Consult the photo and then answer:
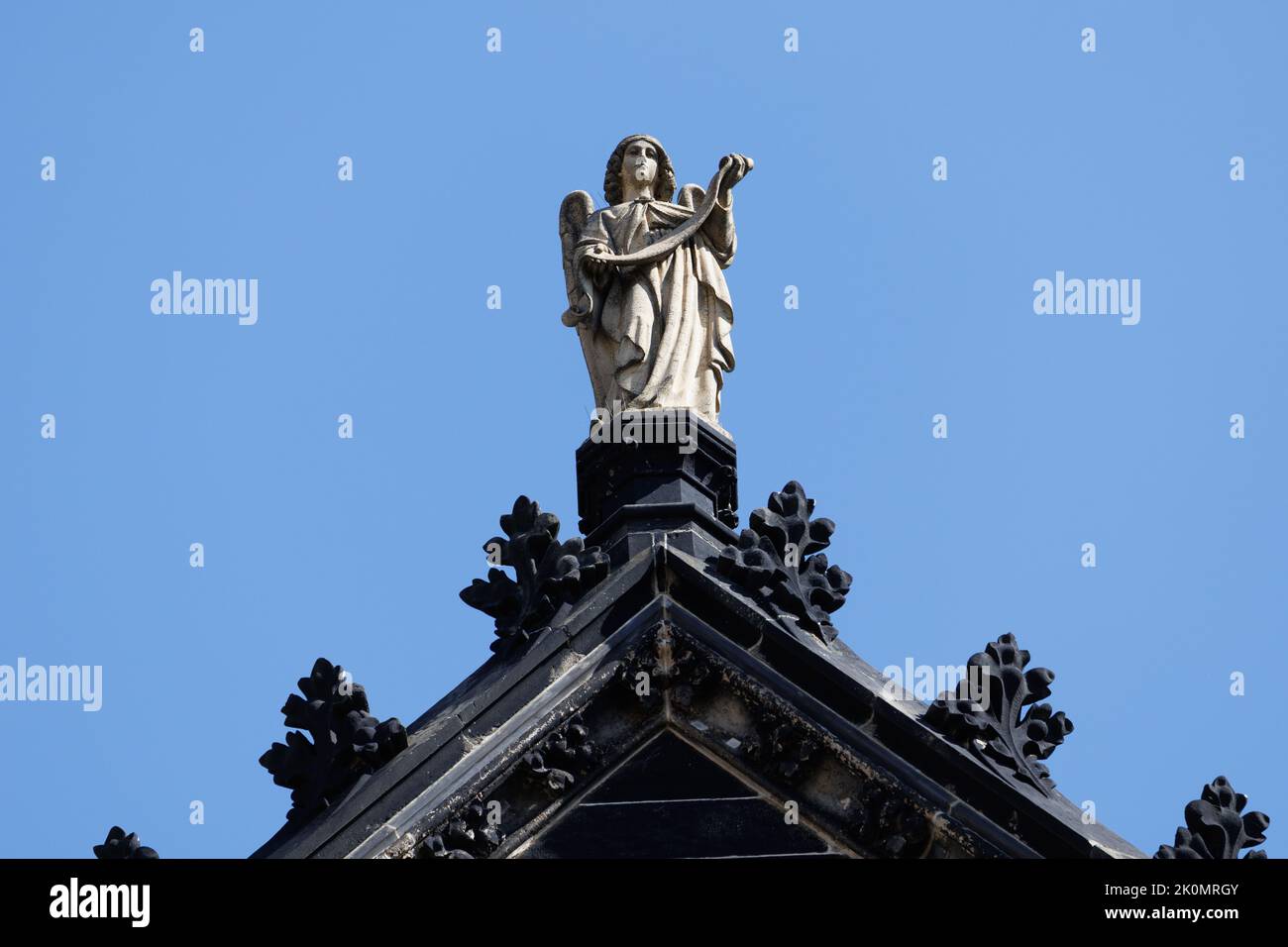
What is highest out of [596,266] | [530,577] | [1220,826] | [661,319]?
[596,266]

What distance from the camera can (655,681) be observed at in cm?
2883

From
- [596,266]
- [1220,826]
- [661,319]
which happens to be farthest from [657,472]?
[1220,826]

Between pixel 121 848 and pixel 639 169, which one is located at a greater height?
pixel 639 169

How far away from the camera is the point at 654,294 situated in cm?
3128

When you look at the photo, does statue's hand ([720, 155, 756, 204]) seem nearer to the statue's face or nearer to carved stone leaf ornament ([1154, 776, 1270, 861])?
the statue's face

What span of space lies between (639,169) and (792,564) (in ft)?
13.1

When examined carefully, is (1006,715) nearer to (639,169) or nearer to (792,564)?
(792,564)

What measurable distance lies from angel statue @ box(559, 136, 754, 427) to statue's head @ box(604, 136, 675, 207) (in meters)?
0.27

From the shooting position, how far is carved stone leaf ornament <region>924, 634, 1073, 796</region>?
28344 mm

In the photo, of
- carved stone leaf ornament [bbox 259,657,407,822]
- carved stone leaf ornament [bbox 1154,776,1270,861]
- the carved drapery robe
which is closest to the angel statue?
the carved drapery robe

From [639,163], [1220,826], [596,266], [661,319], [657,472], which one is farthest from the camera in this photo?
[639,163]
